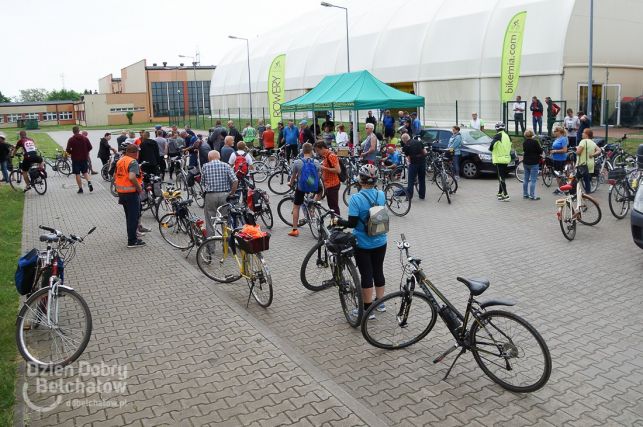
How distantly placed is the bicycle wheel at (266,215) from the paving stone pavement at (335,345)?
4.04 ft

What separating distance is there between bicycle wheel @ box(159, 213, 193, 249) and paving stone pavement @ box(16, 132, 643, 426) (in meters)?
0.23

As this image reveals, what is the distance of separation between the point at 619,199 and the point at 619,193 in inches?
5.8

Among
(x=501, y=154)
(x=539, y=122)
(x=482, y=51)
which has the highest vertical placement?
(x=482, y=51)

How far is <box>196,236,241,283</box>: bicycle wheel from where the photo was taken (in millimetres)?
8453

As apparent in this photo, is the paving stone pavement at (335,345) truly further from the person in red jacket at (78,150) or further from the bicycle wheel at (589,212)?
the person in red jacket at (78,150)

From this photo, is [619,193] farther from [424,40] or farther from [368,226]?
[424,40]

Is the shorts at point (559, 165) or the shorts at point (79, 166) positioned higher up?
the shorts at point (79, 166)

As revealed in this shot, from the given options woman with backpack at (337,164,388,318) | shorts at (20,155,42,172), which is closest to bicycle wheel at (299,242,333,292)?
woman with backpack at (337,164,388,318)

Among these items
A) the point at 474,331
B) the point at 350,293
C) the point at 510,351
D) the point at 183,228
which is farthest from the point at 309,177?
the point at 510,351

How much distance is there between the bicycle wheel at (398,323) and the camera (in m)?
5.77

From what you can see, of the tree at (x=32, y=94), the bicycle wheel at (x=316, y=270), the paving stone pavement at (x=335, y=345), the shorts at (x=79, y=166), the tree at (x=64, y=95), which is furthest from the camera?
the tree at (x=32, y=94)

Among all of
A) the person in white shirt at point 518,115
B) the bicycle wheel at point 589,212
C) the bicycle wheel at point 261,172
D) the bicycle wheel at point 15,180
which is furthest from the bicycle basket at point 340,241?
the person in white shirt at point 518,115

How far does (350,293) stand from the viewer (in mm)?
6668

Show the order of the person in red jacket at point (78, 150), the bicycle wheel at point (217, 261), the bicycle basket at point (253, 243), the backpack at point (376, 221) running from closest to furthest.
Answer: the backpack at point (376, 221), the bicycle basket at point (253, 243), the bicycle wheel at point (217, 261), the person in red jacket at point (78, 150)
